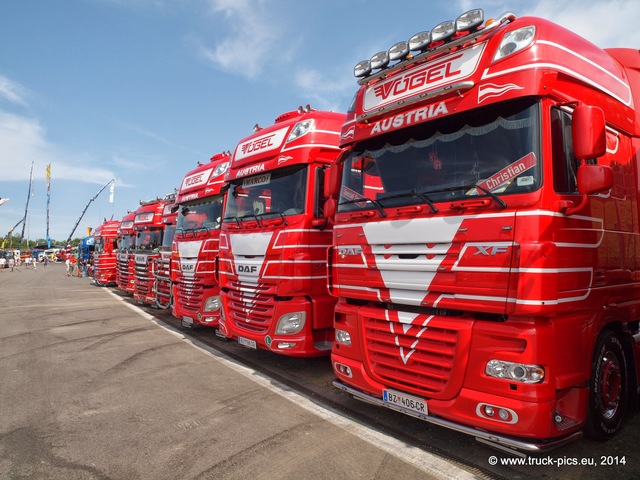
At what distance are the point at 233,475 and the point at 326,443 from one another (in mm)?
911

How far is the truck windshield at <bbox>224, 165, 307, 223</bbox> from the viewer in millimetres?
6148

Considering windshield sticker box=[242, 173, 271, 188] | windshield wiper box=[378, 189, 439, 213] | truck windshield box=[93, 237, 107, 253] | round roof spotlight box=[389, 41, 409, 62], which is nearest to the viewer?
windshield wiper box=[378, 189, 439, 213]

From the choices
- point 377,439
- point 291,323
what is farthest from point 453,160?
point 291,323

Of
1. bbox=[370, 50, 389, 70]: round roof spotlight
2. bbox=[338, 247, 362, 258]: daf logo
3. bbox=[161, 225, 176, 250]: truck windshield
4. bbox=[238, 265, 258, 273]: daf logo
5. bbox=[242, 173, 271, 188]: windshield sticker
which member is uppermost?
bbox=[370, 50, 389, 70]: round roof spotlight

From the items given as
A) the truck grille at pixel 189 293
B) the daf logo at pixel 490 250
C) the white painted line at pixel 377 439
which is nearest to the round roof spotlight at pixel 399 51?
the daf logo at pixel 490 250

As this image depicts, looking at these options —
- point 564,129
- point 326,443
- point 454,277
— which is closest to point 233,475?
point 326,443

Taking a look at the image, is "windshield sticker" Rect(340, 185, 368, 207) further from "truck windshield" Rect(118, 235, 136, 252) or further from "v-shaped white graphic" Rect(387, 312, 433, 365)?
"truck windshield" Rect(118, 235, 136, 252)

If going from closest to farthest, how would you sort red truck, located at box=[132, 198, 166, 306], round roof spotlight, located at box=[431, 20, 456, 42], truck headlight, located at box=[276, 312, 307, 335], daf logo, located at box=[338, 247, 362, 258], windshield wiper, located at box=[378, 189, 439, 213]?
windshield wiper, located at box=[378, 189, 439, 213]
round roof spotlight, located at box=[431, 20, 456, 42]
daf logo, located at box=[338, 247, 362, 258]
truck headlight, located at box=[276, 312, 307, 335]
red truck, located at box=[132, 198, 166, 306]

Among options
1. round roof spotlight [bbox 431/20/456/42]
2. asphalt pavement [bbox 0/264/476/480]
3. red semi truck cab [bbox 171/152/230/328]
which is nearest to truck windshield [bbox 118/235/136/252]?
red semi truck cab [bbox 171/152/230/328]

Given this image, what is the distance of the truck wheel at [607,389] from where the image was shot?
3.60m

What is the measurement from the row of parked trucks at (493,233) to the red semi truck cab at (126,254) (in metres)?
12.9

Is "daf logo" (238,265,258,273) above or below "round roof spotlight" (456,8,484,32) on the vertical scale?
below

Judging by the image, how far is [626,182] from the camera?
4.26 m

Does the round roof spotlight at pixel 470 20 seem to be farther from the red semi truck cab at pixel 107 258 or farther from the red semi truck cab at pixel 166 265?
the red semi truck cab at pixel 107 258
